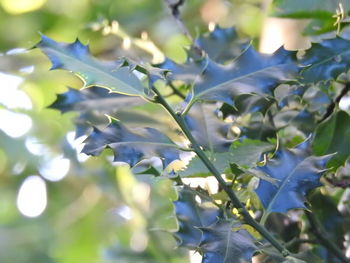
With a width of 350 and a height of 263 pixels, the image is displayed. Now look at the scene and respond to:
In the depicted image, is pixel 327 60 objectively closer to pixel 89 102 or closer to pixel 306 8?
pixel 306 8

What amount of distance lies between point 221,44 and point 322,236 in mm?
282

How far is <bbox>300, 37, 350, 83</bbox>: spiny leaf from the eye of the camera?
62 centimetres

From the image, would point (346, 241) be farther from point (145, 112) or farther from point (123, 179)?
point (123, 179)

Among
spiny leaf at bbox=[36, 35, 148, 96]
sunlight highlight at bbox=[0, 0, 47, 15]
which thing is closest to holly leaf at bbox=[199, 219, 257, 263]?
spiny leaf at bbox=[36, 35, 148, 96]

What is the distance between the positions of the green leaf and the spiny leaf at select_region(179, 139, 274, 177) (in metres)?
0.07

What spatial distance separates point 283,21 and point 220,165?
0.48 metres

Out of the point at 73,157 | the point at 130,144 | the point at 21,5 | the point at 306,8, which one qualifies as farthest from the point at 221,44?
the point at 21,5

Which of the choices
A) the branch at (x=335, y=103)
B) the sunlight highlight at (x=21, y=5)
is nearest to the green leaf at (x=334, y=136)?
the branch at (x=335, y=103)

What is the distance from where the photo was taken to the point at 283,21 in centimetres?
96

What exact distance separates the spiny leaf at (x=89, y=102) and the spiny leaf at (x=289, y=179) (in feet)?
0.64

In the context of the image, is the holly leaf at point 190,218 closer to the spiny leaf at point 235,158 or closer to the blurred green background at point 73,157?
the spiny leaf at point 235,158

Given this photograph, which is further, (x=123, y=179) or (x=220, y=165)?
(x=123, y=179)

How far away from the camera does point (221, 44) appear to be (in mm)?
791

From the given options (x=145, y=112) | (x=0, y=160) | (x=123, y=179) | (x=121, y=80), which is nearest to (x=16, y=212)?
(x=0, y=160)
